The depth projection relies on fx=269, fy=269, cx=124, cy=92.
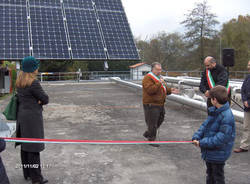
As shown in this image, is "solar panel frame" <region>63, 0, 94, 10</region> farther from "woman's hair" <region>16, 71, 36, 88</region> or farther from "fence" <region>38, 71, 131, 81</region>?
"woman's hair" <region>16, 71, 36, 88</region>

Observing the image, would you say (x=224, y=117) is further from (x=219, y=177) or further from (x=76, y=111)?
(x=76, y=111)

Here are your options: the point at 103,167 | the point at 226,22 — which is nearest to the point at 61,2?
the point at 103,167

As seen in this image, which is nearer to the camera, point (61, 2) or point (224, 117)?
point (224, 117)

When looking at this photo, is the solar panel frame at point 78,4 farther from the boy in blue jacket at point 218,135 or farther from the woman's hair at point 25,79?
the boy in blue jacket at point 218,135

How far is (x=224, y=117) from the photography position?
9.53 ft

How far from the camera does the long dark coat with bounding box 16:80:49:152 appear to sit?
365cm

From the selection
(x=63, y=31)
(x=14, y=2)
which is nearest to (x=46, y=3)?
(x=14, y=2)

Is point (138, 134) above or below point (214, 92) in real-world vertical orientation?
below

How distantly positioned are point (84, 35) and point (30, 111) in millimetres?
19532

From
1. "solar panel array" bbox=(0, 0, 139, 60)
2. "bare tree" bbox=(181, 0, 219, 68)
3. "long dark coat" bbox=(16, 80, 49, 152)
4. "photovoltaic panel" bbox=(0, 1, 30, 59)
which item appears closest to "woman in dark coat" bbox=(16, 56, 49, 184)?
"long dark coat" bbox=(16, 80, 49, 152)

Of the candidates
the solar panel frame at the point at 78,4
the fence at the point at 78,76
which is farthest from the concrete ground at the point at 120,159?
the solar panel frame at the point at 78,4

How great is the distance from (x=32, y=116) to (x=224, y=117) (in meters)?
2.47

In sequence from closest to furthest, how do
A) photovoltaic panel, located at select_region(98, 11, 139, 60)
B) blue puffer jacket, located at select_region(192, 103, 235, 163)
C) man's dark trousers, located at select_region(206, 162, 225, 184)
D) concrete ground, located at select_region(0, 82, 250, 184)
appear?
blue puffer jacket, located at select_region(192, 103, 235, 163) < man's dark trousers, located at select_region(206, 162, 225, 184) < concrete ground, located at select_region(0, 82, 250, 184) < photovoltaic panel, located at select_region(98, 11, 139, 60)

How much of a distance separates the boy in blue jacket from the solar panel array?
17.7 m
